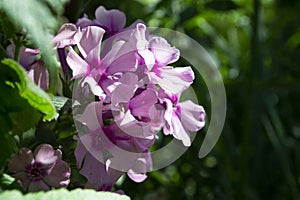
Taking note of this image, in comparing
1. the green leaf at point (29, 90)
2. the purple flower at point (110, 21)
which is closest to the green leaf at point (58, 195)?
the green leaf at point (29, 90)

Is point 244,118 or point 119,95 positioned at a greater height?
point 119,95

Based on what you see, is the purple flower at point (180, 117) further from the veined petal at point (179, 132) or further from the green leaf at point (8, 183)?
the green leaf at point (8, 183)

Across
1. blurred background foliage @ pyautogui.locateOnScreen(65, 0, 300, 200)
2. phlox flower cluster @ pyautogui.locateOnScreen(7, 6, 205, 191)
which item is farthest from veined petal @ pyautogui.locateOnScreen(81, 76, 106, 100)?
blurred background foliage @ pyautogui.locateOnScreen(65, 0, 300, 200)

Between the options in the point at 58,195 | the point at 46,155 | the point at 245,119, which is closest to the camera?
the point at 58,195

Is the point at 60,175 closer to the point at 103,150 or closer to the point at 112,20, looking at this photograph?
the point at 103,150

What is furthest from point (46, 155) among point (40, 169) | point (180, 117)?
point (180, 117)

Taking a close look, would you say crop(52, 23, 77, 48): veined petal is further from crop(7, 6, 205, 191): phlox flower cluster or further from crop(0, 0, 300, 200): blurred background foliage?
crop(0, 0, 300, 200): blurred background foliage

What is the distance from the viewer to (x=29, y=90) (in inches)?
15.9

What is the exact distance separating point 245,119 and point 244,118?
30 millimetres

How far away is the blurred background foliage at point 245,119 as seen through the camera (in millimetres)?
1076

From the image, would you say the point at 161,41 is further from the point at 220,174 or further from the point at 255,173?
the point at 255,173

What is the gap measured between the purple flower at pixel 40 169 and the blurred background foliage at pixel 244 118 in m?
0.42

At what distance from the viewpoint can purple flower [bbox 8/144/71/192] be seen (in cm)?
48

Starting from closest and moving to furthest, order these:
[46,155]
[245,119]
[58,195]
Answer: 1. [58,195]
2. [46,155]
3. [245,119]
